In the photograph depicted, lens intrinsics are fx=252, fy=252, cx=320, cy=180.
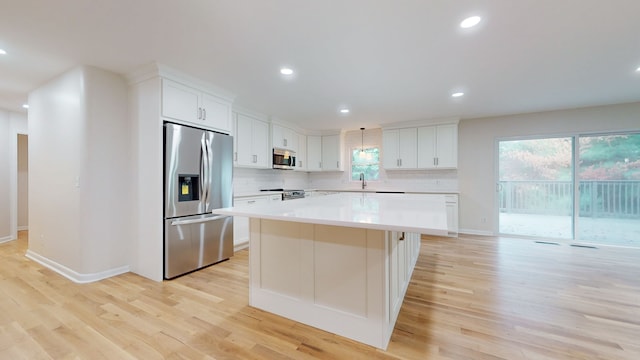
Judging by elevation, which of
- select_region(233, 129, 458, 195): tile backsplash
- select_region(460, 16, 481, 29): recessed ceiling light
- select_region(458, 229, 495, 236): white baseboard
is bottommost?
select_region(458, 229, 495, 236): white baseboard

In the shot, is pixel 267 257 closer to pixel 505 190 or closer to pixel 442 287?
pixel 442 287

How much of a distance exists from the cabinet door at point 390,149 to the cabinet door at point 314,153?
163cm

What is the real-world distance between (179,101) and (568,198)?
6593 millimetres

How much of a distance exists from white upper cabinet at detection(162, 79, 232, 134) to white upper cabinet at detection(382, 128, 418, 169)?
3.44 metres

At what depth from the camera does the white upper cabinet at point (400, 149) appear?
5.37m

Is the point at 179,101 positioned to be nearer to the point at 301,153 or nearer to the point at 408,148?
the point at 301,153

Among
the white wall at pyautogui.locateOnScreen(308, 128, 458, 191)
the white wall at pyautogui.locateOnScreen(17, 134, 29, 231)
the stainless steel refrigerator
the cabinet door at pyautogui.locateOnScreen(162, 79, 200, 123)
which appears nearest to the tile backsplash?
the white wall at pyautogui.locateOnScreen(308, 128, 458, 191)

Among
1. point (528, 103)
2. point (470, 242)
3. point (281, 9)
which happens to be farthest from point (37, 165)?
point (528, 103)

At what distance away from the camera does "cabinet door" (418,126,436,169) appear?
5.20m

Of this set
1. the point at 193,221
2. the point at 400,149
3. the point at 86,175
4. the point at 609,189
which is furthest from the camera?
the point at 400,149

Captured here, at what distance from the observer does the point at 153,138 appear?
2881 mm

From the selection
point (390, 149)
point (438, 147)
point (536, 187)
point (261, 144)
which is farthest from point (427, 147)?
point (261, 144)

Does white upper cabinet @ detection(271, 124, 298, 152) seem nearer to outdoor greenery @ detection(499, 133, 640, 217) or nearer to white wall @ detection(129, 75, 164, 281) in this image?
white wall @ detection(129, 75, 164, 281)

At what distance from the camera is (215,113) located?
346 centimetres
